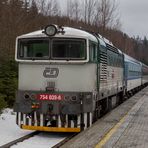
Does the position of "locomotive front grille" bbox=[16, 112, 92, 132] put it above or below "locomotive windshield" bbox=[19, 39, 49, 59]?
below

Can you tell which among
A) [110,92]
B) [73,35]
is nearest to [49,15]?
[110,92]

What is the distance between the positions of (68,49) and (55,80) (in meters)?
0.94

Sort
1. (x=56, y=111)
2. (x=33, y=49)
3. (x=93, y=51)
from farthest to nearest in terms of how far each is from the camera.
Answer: (x=93, y=51) < (x=33, y=49) < (x=56, y=111)

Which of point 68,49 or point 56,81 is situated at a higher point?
point 68,49

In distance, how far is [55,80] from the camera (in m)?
12.2

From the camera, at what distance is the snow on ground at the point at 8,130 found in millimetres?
11289

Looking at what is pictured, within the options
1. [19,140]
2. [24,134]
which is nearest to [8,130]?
[24,134]

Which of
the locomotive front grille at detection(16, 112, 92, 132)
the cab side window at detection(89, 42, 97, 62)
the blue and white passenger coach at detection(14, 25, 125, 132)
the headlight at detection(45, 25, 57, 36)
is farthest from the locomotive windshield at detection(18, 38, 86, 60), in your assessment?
the locomotive front grille at detection(16, 112, 92, 132)

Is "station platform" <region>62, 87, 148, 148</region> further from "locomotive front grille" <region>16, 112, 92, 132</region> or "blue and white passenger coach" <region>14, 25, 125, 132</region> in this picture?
"blue and white passenger coach" <region>14, 25, 125, 132</region>

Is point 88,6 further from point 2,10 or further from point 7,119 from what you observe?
point 7,119

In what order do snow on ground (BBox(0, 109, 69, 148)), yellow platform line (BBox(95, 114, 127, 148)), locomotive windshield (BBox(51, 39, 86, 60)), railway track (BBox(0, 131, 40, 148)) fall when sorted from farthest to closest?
locomotive windshield (BBox(51, 39, 86, 60))
snow on ground (BBox(0, 109, 69, 148))
yellow platform line (BBox(95, 114, 127, 148))
railway track (BBox(0, 131, 40, 148))

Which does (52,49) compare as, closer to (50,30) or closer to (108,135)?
(50,30)

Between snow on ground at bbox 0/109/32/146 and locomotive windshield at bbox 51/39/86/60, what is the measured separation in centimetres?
237

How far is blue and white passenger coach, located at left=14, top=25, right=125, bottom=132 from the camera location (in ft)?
39.1
